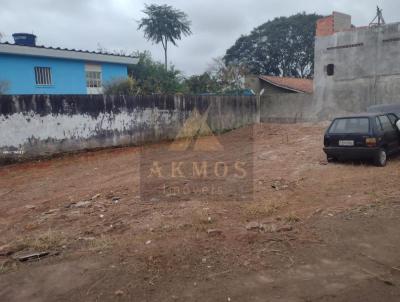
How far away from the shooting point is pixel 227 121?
56.6 feet

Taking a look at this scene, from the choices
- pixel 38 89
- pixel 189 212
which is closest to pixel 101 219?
pixel 189 212

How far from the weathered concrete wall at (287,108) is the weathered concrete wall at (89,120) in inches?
155

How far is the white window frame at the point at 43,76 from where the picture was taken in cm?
1703

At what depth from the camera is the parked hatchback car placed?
8.41m

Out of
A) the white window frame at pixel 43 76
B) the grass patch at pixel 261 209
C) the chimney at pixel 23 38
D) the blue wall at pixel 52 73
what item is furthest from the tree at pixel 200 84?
the grass patch at pixel 261 209

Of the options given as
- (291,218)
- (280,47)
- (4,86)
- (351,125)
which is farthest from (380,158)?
(280,47)

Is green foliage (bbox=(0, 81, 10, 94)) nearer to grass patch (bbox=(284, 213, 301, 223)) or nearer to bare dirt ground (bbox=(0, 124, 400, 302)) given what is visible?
bare dirt ground (bbox=(0, 124, 400, 302))

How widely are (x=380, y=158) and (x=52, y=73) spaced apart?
1520 cm

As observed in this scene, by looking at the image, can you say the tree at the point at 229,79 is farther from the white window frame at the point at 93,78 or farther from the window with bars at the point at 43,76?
the window with bars at the point at 43,76

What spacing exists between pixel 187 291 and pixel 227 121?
1422 cm

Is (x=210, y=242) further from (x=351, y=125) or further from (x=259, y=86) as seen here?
(x=259, y=86)

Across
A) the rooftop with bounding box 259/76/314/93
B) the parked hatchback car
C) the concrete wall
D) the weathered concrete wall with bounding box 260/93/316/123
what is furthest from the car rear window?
the concrete wall

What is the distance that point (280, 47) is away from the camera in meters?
39.5

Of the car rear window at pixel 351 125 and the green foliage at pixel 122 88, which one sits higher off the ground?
the green foliage at pixel 122 88
